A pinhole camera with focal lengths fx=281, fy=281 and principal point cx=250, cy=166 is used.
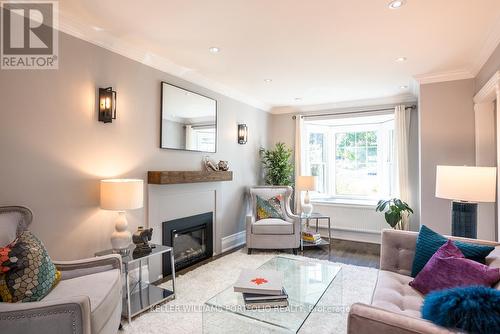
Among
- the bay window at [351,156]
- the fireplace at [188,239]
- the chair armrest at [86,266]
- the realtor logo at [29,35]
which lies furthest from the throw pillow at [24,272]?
the bay window at [351,156]

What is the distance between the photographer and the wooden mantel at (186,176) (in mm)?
3041

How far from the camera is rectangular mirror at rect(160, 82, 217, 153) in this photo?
3295 mm

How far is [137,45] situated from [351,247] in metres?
4.15

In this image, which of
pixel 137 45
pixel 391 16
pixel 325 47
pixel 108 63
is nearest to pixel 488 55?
pixel 391 16

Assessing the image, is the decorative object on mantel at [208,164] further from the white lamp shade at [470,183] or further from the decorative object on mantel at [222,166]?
the white lamp shade at [470,183]

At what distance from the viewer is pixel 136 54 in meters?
2.91

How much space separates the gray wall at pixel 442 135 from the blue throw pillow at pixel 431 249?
173cm

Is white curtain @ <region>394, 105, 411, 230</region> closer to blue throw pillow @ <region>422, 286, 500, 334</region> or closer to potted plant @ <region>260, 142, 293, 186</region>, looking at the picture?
potted plant @ <region>260, 142, 293, 186</region>

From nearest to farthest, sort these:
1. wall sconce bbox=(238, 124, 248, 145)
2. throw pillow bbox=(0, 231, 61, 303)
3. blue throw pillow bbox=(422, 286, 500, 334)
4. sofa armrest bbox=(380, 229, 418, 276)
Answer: blue throw pillow bbox=(422, 286, 500, 334) → throw pillow bbox=(0, 231, 61, 303) → sofa armrest bbox=(380, 229, 418, 276) → wall sconce bbox=(238, 124, 248, 145)

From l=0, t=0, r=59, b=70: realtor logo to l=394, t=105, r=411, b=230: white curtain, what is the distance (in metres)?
4.59

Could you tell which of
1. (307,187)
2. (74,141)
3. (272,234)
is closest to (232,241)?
(272,234)

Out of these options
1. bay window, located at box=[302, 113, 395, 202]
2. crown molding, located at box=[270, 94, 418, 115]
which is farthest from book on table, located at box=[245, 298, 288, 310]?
crown molding, located at box=[270, 94, 418, 115]

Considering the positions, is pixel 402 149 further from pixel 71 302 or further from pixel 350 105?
pixel 71 302

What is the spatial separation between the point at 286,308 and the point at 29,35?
277 centimetres
